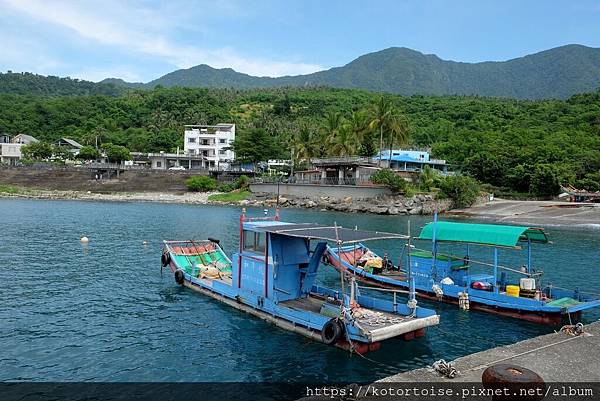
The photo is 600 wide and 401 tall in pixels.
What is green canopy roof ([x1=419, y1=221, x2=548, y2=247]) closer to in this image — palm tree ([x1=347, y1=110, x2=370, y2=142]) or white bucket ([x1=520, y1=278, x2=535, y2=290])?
white bucket ([x1=520, y1=278, x2=535, y2=290])

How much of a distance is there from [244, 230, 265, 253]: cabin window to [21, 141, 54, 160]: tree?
353ft

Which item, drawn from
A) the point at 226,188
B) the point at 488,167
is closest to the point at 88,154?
the point at 226,188

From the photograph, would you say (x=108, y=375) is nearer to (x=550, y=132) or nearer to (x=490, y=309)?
(x=490, y=309)

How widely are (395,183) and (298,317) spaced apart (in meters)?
58.3

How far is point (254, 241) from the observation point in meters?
19.9

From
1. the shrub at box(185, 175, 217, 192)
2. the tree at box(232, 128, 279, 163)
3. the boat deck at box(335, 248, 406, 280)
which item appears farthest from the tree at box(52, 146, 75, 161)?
the boat deck at box(335, 248, 406, 280)

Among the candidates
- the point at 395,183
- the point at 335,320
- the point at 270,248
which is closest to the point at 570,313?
the point at 335,320

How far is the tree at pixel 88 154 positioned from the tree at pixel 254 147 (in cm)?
3370

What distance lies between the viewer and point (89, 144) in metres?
123

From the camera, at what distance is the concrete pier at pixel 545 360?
443 inches

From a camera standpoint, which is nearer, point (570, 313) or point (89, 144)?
point (570, 313)

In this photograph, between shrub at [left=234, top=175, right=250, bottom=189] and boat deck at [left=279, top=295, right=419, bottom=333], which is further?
shrub at [left=234, top=175, right=250, bottom=189]

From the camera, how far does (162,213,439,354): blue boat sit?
15.2 meters

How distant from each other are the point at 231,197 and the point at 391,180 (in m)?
29.9
